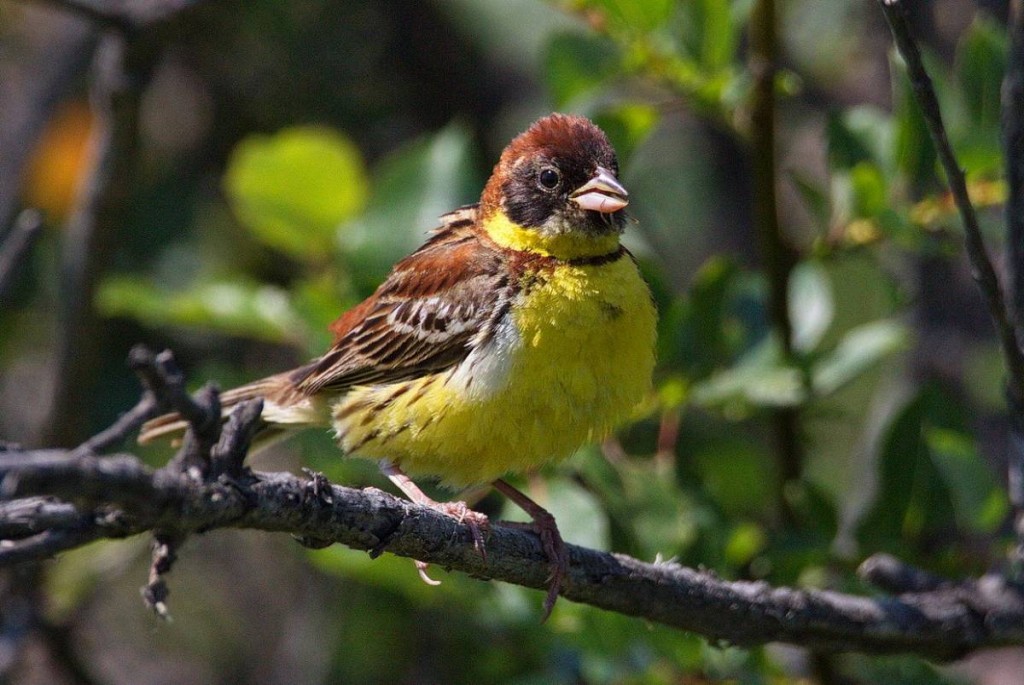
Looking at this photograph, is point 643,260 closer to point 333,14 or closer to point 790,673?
point 790,673

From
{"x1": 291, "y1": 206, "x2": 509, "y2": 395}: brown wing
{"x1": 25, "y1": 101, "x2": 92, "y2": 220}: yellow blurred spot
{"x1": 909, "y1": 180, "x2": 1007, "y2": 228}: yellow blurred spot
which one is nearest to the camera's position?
{"x1": 291, "y1": 206, "x2": 509, "y2": 395}: brown wing

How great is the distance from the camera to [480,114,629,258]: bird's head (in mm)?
3465

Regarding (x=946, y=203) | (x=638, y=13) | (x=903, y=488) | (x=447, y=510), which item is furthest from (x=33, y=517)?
(x=946, y=203)

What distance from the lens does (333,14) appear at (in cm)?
560

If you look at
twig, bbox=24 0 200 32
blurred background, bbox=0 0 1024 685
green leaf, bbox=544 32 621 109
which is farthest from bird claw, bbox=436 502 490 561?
twig, bbox=24 0 200 32

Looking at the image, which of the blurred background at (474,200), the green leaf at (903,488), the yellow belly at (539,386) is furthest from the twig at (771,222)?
the yellow belly at (539,386)

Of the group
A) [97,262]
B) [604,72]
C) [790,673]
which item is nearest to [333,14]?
[97,262]

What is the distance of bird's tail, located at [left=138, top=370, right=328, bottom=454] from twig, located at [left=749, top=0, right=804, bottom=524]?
1357 mm

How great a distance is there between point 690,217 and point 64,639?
344 centimetres

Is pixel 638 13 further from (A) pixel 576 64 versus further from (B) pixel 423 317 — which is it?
(B) pixel 423 317

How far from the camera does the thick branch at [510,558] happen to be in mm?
1624

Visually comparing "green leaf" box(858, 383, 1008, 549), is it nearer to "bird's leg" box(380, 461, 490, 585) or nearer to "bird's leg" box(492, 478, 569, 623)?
"bird's leg" box(492, 478, 569, 623)

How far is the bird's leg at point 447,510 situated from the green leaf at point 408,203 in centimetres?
70

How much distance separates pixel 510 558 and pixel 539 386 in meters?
0.48
